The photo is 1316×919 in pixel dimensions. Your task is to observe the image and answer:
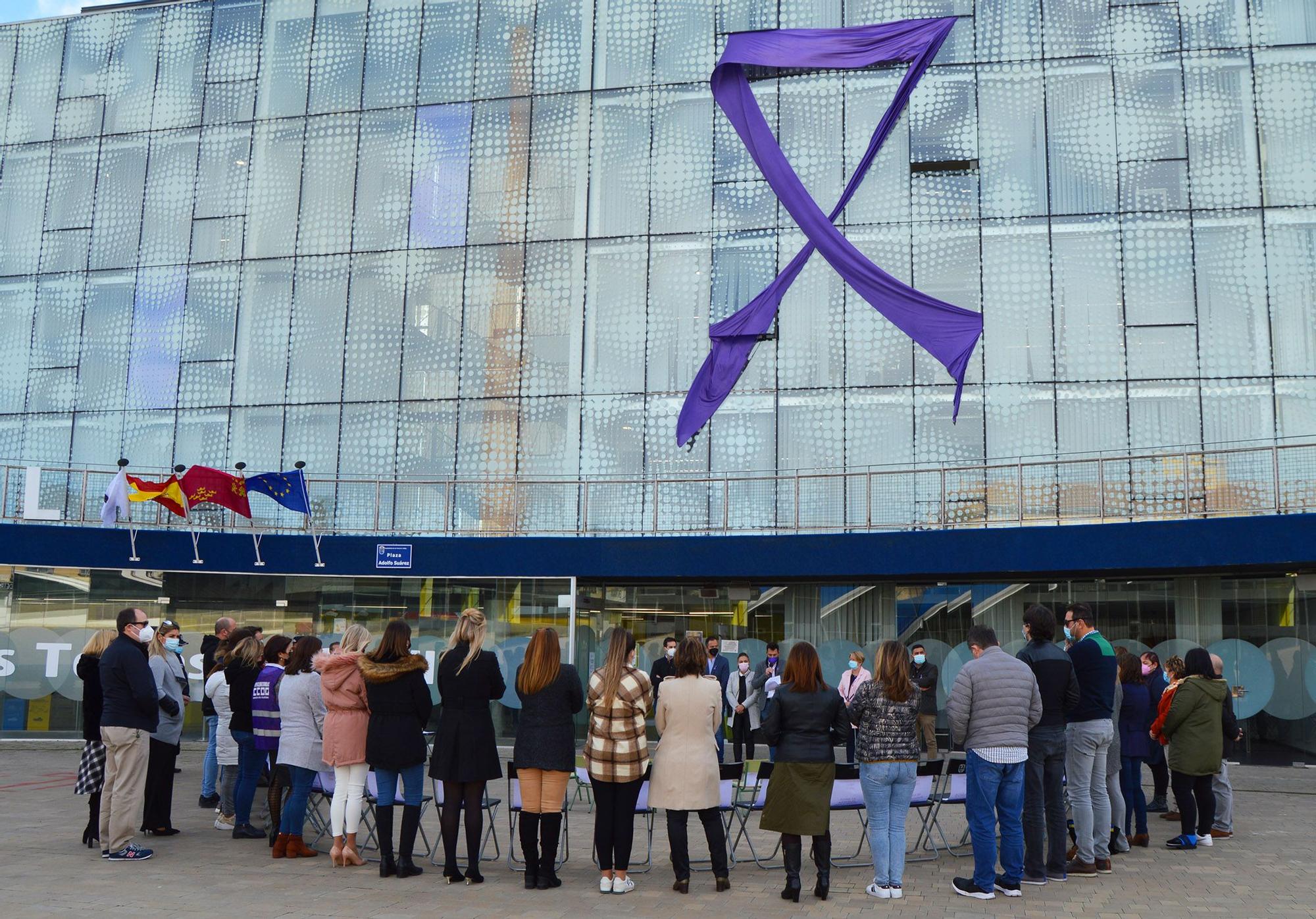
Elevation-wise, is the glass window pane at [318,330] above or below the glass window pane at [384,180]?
below

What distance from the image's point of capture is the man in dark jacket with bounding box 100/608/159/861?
9.70m

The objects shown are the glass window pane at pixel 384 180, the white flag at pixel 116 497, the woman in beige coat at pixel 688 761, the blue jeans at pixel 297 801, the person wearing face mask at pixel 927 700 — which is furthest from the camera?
the glass window pane at pixel 384 180

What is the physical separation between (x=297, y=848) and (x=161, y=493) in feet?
44.7

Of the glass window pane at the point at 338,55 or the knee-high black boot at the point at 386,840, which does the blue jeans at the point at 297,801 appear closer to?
the knee-high black boot at the point at 386,840

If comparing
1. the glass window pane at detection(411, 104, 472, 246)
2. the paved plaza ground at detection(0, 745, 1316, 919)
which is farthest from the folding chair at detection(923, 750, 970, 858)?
the glass window pane at detection(411, 104, 472, 246)

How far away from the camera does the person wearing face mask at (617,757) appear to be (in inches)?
348

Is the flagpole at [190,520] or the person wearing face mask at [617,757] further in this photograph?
the flagpole at [190,520]

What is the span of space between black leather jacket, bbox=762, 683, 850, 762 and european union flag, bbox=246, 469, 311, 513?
1511 centimetres

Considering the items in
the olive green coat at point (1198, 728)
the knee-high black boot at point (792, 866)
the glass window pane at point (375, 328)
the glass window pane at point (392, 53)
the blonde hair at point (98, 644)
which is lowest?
the knee-high black boot at point (792, 866)

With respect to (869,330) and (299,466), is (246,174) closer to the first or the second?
(299,466)

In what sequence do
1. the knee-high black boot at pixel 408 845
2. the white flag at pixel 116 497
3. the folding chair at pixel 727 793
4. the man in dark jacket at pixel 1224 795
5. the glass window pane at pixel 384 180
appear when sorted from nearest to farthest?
the knee-high black boot at pixel 408 845 → the folding chair at pixel 727 793 → the man in dark jacket at pixel 1224 795 → the white flag at pixel 116 497 → the glass window pane at pixel 384 180

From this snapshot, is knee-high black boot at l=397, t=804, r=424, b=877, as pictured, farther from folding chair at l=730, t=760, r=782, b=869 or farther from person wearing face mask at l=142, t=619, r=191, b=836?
person wearing face mask at l=142, t=619, r=191, b=836

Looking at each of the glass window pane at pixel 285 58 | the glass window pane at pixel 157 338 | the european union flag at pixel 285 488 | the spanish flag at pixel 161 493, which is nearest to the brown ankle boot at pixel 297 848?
the european union flag at pixel 285 488

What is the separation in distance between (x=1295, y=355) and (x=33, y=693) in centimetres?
2246
